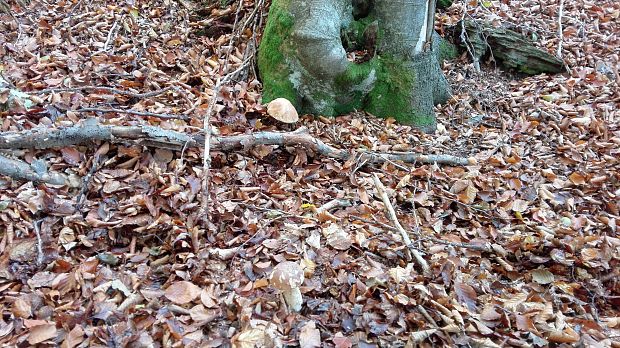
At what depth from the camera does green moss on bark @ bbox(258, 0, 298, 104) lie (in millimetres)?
3908

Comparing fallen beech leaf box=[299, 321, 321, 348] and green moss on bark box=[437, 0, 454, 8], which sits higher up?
green moss on bark box=[437, 0, 454, 8]

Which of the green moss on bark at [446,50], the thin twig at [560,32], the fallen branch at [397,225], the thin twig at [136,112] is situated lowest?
the fallen branch at [397,225]

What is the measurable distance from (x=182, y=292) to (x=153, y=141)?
→ 3.86ft

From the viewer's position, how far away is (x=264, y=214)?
2.95 m

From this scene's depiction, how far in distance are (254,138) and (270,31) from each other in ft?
3.93

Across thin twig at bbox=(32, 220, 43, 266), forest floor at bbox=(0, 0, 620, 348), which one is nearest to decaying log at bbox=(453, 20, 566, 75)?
forest floor at bbox=(0, 0, 620, 348)

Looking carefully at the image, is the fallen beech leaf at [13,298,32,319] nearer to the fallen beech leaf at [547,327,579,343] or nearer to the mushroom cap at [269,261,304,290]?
the mushroom cap at [269,261,304,290]

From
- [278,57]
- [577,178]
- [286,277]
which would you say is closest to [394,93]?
[278,57]

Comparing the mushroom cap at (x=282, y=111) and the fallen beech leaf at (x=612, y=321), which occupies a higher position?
the mushroom cap at (x=282, y=111)

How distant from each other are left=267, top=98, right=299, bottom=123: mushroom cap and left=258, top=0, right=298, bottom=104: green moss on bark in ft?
1.03

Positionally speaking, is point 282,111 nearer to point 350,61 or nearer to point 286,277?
point 350,61

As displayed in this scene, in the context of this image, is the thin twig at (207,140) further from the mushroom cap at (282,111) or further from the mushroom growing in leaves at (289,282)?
the mushroom growing in leaves at (289,282)

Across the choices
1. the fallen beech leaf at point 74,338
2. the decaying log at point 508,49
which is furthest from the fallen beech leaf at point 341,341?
the decaying log at point 508,49

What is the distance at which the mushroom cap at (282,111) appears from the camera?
3.60 metres
